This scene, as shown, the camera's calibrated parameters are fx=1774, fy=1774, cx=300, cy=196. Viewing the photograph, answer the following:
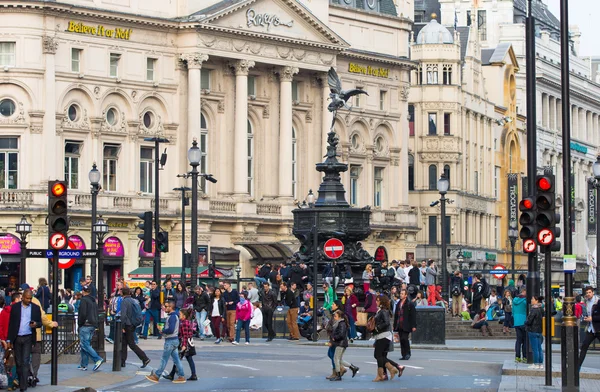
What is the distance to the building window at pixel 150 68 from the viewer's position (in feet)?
282

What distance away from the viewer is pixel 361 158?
100438mm

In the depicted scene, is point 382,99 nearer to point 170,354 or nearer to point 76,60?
point 76,60

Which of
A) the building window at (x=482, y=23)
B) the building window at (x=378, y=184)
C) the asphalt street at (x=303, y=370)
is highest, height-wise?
the building window at (x=482, y=23)

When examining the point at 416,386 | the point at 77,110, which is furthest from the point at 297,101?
the point at 416,386

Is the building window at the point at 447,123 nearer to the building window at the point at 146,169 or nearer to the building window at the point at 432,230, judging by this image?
the building window at the point at 432,230

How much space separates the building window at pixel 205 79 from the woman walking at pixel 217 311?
34637mm

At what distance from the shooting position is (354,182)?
100438 millimetres

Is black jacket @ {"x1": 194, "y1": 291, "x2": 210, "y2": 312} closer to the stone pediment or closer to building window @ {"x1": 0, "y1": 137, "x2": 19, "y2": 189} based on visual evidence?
building window @ {"x1": 0, "y1": 137, "x2": 19, "y2": 189}

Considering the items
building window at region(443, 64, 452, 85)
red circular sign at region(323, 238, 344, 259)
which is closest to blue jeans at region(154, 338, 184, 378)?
red circular sign at region(323, 238, 344, 259)

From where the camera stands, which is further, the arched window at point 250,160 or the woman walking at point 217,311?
the arched window at point 250,160

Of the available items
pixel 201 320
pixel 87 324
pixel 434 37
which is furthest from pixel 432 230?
pixel 87 324

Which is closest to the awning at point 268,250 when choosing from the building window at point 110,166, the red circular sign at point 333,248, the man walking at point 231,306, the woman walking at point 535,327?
the building window at point 110,166

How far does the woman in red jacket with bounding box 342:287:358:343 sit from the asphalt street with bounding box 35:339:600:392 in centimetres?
145

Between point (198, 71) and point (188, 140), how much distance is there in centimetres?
345
